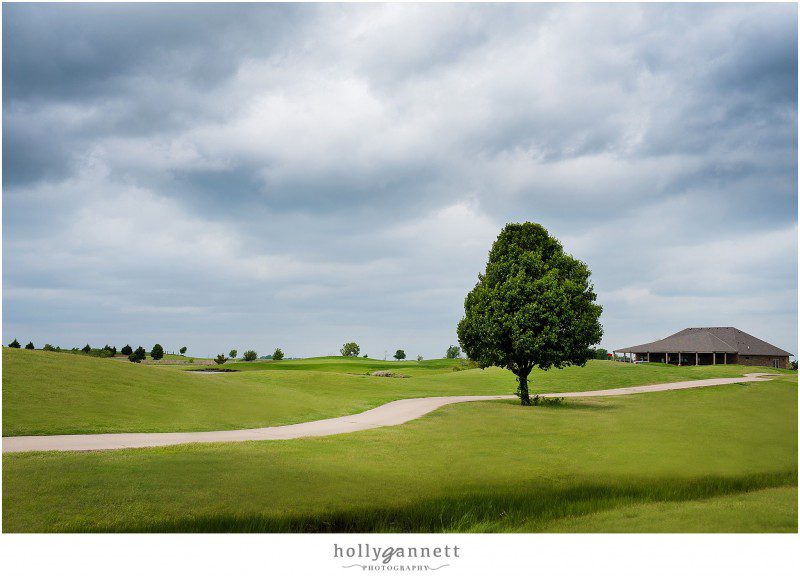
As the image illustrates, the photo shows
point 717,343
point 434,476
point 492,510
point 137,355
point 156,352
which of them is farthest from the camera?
point 156,352

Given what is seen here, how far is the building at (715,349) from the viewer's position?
17.2m

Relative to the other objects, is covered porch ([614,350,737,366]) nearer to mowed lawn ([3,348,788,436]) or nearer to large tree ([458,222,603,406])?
mowed lawn ([3,348,788,436])

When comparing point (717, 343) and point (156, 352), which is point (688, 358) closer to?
point (717, 343)

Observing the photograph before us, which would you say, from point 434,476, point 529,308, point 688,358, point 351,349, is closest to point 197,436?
point 434,476

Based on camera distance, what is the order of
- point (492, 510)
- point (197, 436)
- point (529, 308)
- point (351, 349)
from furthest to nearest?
point (351, 349), point (529, 308), point (197, 436), point (492, 510)

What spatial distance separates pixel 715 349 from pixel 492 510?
30197 mm

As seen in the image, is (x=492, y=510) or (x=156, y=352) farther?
(x=156, y=352)

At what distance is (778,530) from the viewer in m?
6.75

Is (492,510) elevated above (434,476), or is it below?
below

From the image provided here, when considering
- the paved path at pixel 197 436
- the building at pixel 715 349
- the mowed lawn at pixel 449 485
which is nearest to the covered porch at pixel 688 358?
the building at pixel 715 349

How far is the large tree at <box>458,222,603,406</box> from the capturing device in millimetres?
24922

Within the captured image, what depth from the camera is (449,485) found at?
8969 mm

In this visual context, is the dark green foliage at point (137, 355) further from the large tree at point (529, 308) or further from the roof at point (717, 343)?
the roof at point (717, 343)

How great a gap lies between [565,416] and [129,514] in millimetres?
16853
